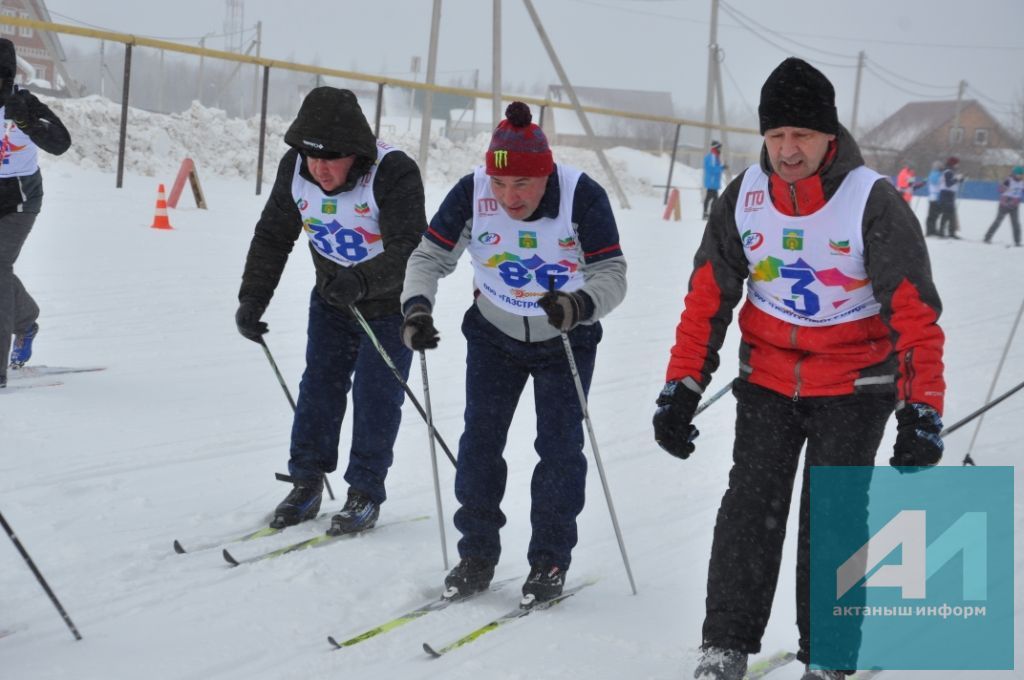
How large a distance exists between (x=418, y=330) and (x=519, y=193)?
595mm

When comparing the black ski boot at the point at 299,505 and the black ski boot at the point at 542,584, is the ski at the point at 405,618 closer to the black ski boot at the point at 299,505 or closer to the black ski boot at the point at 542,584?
the black ski boot at the point at 542,584

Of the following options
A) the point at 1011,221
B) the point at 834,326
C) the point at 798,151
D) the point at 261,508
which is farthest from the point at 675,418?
the point at 1011,221

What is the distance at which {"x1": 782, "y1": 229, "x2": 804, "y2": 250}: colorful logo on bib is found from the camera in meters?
2.77

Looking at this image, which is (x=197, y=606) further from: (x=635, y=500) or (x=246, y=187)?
(x=246, y=187)

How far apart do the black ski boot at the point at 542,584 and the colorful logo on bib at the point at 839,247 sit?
5.04ft

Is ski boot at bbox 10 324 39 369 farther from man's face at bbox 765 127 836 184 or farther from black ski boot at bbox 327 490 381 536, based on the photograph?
man's face at bbox 765 127 836 184

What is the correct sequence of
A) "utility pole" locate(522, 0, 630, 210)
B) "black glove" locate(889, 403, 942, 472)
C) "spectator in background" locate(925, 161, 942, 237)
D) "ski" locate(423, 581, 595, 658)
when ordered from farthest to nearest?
"utility pole" locate(522, 0, 630, 210) < "spectator in background" locate(925, 161, 942, 237) < "ski" locate(423, 581, 595, 658) < "black glove" locate(889, 403, 942, 472)

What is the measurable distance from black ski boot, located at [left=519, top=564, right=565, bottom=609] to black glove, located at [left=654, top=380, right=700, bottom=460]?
0.92 metres

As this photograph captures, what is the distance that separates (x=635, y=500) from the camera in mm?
4941

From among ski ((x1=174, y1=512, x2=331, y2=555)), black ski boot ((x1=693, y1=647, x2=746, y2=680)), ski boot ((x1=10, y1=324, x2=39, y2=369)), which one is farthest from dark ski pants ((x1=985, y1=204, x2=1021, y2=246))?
black ski boot ((x1=693, y1=647, x2=746, y2=680))

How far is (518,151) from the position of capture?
10.7 feet

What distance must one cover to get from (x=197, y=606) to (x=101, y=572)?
18.7 inches

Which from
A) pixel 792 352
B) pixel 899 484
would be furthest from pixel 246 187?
pixel 792 352

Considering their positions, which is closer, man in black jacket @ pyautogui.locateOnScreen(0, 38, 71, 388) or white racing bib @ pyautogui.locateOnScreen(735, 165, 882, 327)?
white racing bib @ pyautogui.locateOnScreen(735, 165, 882, 327)
